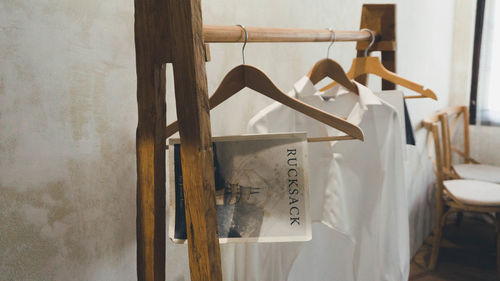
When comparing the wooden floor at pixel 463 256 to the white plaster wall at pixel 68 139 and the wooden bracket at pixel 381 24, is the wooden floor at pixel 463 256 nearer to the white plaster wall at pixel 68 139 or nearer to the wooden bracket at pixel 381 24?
the wooden bracket at pixel 381 24

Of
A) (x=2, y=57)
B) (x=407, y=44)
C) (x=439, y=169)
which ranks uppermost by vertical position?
(x=407, y=44)

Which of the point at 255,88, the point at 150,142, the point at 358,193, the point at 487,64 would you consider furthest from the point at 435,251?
the point at 150,142

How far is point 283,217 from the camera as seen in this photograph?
695mm

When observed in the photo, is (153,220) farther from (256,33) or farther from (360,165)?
(360,165)

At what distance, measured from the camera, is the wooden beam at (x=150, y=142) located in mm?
557

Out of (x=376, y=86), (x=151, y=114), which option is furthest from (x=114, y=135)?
(x=376, y=86)

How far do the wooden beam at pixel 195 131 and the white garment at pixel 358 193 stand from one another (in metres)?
0.48

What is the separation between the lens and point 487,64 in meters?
3.04

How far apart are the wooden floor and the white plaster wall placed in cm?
197

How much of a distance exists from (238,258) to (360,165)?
0.41m

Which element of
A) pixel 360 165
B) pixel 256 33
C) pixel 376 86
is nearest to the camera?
pixel 256 33

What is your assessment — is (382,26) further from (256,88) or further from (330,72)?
(256,88)

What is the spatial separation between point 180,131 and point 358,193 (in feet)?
2.21

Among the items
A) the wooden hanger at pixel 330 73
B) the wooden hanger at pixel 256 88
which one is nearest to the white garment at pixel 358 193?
the wooden hanger at pixel 330 73
